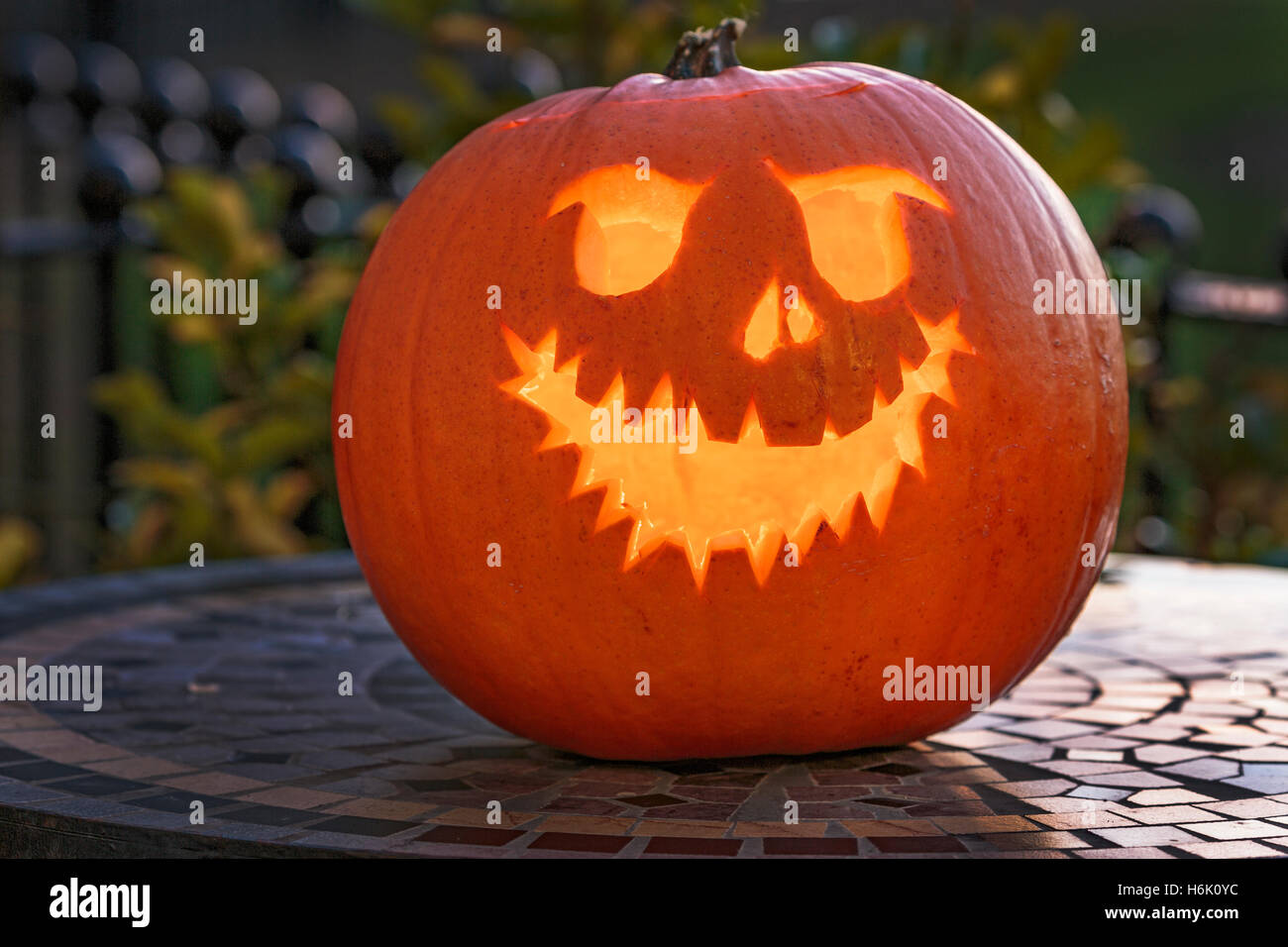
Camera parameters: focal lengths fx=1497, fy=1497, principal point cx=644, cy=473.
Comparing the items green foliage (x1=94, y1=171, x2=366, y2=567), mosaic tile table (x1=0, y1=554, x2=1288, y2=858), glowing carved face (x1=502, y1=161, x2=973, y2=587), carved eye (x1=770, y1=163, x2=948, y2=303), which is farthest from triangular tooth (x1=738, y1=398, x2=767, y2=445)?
green foliage (x1=94, y1=171, x2=366, y2=567)

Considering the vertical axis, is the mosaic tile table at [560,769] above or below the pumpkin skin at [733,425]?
below

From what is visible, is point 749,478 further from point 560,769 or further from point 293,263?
point 293,263

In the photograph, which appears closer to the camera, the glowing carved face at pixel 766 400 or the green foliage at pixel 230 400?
the glowing carved face at pixel 766 400

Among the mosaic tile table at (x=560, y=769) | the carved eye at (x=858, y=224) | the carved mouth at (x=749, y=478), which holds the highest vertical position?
the carved eye at (x=858, y=224)

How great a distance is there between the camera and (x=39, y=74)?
539cm

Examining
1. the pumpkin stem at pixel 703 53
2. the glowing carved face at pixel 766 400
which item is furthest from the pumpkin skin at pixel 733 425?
the pumpkin stem at pixel 703 53

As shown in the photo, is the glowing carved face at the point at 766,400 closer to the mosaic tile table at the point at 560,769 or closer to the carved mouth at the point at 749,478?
the carved mouth at the point at 749,478

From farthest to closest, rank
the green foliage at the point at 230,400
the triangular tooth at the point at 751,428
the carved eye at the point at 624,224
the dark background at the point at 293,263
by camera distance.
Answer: the dark background at the point at 293,263 < the green foliage at the point at 230,400 < the carved eye at the point at 624,224 < the triangular tooth at the point at 751,428

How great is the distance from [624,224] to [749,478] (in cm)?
46

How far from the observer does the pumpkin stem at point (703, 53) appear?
2646mm

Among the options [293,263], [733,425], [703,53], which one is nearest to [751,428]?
[733,425]

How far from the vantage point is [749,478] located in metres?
2.26

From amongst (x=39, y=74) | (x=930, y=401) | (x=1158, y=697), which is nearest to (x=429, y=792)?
(x=930, y=401)
